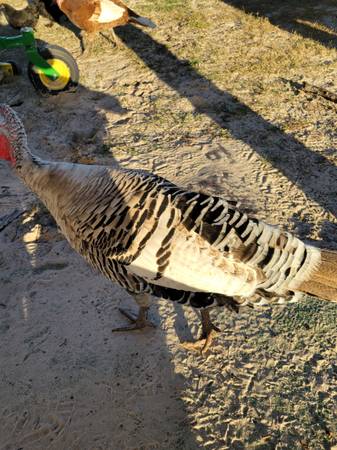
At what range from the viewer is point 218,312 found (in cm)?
408

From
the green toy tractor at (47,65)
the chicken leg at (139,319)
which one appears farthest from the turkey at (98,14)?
the chicken leg at (139,319)

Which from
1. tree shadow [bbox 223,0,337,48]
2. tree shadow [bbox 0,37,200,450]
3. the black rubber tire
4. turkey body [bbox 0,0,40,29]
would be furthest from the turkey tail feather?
turkey body [bbox 0,0,40,29]

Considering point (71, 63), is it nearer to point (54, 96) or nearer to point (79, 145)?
point (54, 96)

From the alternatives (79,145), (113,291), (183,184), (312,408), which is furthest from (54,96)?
(312,408)

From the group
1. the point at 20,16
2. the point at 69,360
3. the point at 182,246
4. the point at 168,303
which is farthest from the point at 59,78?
the point at 182,246

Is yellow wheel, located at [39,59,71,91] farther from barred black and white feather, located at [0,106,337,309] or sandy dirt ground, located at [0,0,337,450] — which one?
barred black and white feather, located at [0,106,337,309]

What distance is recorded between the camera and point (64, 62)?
660 centimetres

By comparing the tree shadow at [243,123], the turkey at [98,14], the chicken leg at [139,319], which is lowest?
the chicken leg at [139,319]

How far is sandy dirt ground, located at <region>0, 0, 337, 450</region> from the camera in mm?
3320

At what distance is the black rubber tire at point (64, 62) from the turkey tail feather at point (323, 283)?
5237 mm

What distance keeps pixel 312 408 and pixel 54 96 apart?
589cm

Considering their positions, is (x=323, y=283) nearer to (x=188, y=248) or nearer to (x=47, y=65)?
(x=188, y=248)

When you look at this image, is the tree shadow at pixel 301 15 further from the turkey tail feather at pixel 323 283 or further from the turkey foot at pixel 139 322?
the turkey foot at pixel 139 322

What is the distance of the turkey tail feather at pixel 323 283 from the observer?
9.81 feet
